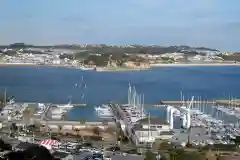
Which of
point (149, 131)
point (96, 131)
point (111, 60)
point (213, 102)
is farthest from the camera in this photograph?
point (111, 60)

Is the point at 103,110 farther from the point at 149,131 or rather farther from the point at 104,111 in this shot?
the point at 149,131

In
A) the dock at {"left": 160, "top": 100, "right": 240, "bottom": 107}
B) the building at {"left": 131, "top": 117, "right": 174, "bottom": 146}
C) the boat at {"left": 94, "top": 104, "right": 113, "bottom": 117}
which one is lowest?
the dock at {"left": 160, "top": 100, "right": 240, "bottom": 107}

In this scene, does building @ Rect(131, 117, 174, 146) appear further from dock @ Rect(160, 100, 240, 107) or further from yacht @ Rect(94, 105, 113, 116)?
dock @ Rect(160, 100, 240, 107)

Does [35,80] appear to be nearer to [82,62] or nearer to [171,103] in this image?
[171,103]

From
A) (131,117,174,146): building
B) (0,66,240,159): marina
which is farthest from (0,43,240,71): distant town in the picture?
(131,117,174,146): building

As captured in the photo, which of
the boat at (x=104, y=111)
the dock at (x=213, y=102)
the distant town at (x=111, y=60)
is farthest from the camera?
the distant town at (x=111, y=60)

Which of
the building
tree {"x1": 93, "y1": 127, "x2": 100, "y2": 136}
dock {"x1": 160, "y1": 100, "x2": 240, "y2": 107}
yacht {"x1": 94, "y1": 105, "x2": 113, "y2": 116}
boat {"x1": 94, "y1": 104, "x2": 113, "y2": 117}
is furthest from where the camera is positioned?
dock {"x1": 160, "y1": 100, "x2": 240, "y2": 107}

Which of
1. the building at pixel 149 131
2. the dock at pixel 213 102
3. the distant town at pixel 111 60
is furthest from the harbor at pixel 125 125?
the distant town at pixel 111 60

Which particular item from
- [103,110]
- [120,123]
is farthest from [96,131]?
[103,110]

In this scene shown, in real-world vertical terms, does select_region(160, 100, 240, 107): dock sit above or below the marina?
below

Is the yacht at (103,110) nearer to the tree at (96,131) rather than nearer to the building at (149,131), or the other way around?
the tree at (96,131)

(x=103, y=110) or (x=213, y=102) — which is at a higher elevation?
(x=103, y=110)

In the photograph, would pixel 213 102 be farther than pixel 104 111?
Yes
